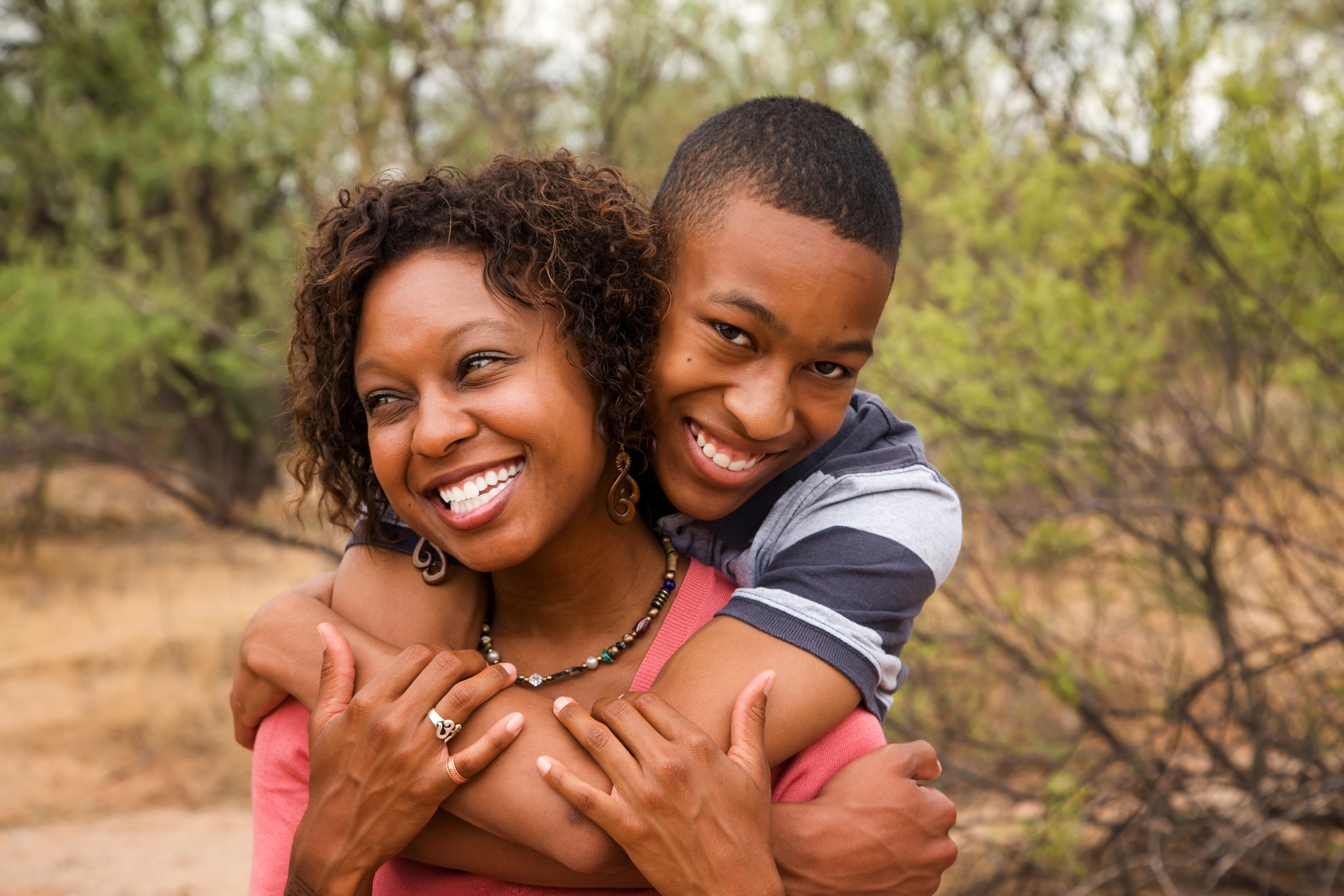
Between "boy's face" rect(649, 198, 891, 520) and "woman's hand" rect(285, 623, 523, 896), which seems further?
A: "boy's face" rect(649, 198, 891, 520)

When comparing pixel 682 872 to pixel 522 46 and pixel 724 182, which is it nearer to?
pixel 724 182

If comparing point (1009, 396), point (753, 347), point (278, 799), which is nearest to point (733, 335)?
point (753, 347)

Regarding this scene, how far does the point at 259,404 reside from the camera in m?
12.5

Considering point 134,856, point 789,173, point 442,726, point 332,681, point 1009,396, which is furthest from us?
point 134,856

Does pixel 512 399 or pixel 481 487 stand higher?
pixel 512 399

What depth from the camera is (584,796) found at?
1.37m

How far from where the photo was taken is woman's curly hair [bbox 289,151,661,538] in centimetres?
158

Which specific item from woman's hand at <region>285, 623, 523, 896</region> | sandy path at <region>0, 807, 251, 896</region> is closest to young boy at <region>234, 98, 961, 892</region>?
woman's hand at <region>285, 623, 523, 896</region>

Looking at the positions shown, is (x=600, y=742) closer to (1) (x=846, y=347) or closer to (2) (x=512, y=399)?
(2) (x=512, y=399)

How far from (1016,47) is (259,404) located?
30.9 feet

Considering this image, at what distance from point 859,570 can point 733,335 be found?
0.42m

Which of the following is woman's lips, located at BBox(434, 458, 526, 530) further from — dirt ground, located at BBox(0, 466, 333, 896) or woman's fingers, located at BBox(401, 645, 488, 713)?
dirt ground, located at BBox(0, 466, 333, 896)

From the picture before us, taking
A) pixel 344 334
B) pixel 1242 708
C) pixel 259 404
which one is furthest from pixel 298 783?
pixel 259 404

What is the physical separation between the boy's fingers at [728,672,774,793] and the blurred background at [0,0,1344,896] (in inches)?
42.8
